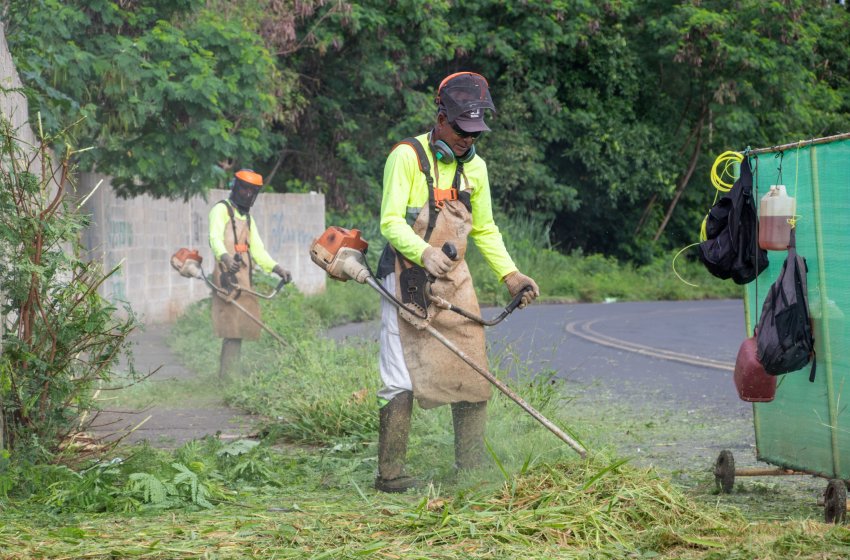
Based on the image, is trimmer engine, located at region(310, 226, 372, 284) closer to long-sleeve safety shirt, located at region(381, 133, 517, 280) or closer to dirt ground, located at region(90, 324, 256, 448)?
long-sleeve safety shirt, located at region(381, 133, 517, 280)

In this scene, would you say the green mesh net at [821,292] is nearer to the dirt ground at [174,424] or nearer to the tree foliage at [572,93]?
the dirt ground at [174,424]

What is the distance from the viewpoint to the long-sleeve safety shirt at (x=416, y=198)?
591 cm

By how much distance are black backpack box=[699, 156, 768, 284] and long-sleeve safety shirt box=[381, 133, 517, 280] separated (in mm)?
1044

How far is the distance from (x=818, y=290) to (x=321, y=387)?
398 cm

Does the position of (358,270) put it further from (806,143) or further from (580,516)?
(806,143)

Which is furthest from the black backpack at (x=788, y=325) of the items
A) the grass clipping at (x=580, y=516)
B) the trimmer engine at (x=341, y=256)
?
the trimmer engine at (x=341, y=256)

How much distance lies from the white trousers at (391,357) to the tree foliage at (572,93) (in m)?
13.9

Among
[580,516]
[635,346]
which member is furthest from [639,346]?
[580,516]

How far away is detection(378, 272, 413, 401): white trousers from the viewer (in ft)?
20.2

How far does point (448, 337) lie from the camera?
6.18m

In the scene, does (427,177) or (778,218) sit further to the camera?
(427,177)

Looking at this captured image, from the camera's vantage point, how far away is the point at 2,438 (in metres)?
5.74

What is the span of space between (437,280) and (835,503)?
2.13 m

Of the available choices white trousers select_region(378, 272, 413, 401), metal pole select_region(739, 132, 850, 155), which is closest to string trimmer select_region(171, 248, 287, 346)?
white trousers select_region(378, 272, 413, 401)
